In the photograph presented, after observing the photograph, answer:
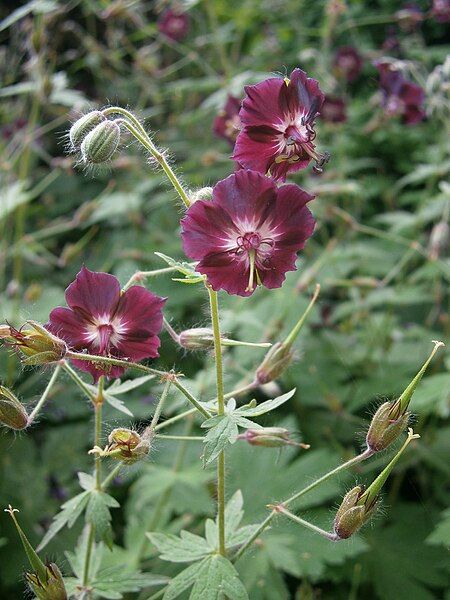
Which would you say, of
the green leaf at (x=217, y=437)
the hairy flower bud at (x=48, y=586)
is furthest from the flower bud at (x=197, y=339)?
the hairy flower bud at (x=48, y=586)

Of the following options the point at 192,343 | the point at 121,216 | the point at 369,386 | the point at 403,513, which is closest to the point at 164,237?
the point at 121,216

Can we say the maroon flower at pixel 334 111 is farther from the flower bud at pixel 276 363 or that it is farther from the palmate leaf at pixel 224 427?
the palmate leaf at pixel 224 427

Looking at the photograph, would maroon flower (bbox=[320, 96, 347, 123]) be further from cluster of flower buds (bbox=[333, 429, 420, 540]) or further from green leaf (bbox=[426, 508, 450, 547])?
cluster of flower buds (bbox=[333, 429, 420, 540])

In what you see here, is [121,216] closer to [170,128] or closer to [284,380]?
[170,128]

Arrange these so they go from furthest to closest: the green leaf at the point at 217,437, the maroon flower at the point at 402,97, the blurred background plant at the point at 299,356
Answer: the maroon flower at the point at 402,97 < the blurred background plant at the point at 299,356 < the green leaf at the point at 217,437

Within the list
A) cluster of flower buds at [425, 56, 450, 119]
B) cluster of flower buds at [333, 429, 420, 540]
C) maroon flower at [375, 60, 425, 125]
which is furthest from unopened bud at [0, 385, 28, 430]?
maroon flower at [375, 60, 425, 125]

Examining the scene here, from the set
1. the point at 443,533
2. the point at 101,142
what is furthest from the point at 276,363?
the point at 443,533
